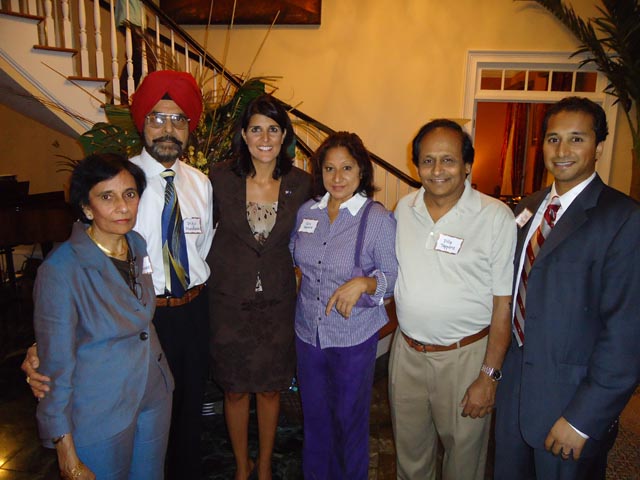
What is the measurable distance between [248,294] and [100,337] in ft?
2.40

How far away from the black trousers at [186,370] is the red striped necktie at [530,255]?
1.38 meters

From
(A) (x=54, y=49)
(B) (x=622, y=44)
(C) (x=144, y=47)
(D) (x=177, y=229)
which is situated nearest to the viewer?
(D) (x=177, y=229)

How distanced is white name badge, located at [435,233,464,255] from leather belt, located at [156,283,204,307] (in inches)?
43.2

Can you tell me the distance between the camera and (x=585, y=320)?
1382 mm

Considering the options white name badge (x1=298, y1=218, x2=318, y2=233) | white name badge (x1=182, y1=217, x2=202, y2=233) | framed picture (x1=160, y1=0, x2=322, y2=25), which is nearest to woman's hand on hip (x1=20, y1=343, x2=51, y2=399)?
white name badge (x1=182, y1=217, x2=202, y2=233)

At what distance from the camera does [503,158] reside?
921cm

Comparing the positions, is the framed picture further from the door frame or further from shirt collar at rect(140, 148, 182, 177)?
shirt collar at rect(140, 148, 182, 177)

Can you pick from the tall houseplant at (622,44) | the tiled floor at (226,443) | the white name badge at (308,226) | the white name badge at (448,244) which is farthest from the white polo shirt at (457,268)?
the tall houseplant at (622,44)

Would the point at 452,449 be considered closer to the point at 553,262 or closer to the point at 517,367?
the point at 517,367

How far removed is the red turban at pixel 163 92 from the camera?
6.10ft

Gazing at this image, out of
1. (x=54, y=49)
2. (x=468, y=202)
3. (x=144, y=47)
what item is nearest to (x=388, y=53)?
(x=144, y=47)

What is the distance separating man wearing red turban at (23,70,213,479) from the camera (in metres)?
1.83

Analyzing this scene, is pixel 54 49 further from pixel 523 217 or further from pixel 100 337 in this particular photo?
pixel 523 217

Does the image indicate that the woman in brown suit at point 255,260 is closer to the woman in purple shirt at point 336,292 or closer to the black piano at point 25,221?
the woman in purple shirt at point 336,292
